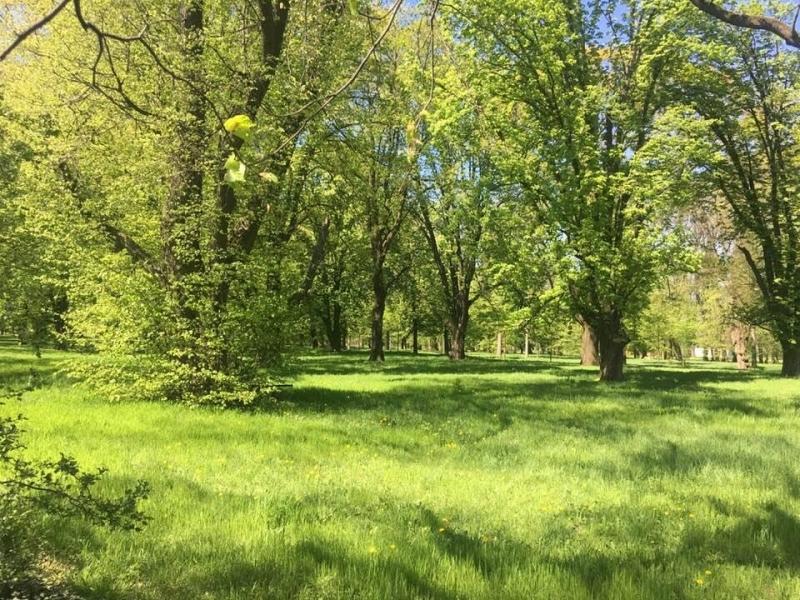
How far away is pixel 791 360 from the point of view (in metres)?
25.0

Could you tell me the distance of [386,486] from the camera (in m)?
6.34

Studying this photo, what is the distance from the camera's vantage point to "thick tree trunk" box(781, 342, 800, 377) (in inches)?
967

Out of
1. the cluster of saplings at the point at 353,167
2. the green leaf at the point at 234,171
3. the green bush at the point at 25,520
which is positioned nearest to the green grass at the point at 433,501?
the green bush at the point at 25,520

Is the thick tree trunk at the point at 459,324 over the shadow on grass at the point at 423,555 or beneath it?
over

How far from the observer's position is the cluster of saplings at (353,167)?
11.2 meters

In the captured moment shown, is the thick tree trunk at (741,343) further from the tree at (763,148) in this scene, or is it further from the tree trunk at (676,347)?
the tree trunk at (676,347)

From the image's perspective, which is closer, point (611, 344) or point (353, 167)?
point (353, 167)

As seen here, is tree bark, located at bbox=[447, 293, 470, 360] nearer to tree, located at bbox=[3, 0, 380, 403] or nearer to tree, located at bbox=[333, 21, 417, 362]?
tree, located at bbox=[333, 21, 417, 362]

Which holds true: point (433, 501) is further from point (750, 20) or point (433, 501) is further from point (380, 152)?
point (380, 152)

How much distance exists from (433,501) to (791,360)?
2484cm

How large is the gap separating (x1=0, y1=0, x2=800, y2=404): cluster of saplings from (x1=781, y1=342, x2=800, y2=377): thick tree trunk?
23 cm

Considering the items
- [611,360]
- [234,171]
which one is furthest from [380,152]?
[234,171]

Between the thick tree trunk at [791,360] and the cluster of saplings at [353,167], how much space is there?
0.74 feet

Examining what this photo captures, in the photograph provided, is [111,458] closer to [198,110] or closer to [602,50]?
[198,110]
